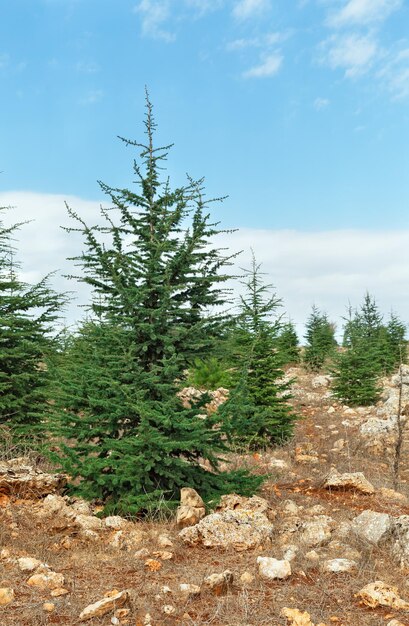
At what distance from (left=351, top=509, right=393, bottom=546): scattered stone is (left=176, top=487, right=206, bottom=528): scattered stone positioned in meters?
1.81

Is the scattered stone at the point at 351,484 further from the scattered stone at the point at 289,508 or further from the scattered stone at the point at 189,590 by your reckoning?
the scattered stone at the point at 189,590

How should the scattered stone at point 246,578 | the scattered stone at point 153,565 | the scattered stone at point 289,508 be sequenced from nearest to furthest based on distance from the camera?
the scattered stone at point 246,578, the scattered stone at point 153,565, the scattered stone at point 289,508

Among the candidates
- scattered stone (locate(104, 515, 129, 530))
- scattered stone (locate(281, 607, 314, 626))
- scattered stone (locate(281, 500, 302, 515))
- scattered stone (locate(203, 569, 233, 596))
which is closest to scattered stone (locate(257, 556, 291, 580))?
scattered stone (locate(203, 569, 233, 596))

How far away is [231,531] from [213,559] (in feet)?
1.74

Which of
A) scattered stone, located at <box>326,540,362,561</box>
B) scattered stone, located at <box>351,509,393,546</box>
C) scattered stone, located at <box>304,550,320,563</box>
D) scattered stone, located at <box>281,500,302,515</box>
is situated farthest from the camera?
scattered stone, located at <box>281,500,302,515</box>

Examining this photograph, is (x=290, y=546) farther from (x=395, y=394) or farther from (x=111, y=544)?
(x=395, y=394)

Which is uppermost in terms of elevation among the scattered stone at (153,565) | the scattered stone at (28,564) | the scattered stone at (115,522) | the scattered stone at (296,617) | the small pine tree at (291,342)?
the small pine tree at (291,342)

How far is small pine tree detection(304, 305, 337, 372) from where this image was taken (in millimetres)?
28328

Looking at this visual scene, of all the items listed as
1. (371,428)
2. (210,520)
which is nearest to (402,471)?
(371,428)

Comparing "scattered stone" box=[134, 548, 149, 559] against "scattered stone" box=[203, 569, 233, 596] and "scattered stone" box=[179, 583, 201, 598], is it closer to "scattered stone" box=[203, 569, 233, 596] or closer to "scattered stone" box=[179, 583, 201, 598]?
"scattered stone" box=[179, 583, 201, 598]

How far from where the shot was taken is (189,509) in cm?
646

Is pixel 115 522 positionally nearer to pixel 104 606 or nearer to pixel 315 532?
pixel 104 606

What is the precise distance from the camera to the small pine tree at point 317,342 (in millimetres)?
28328

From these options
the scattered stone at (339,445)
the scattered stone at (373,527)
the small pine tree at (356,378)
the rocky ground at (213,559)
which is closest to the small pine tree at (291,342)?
the small pine tree at (356,378)
